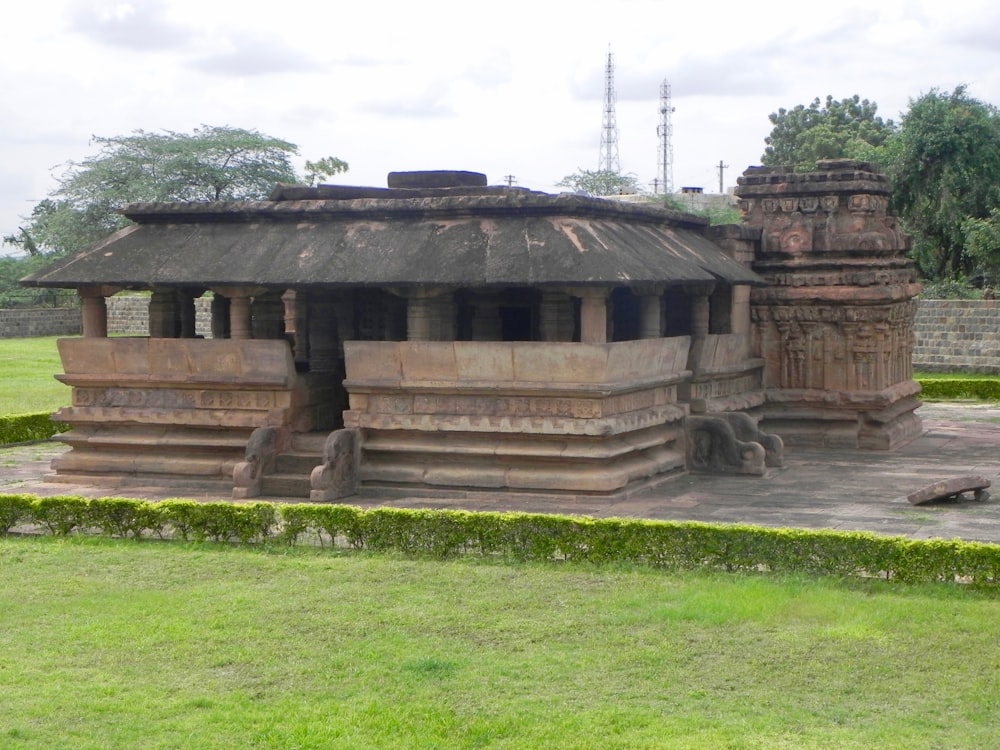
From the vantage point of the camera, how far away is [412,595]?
28.9 ft

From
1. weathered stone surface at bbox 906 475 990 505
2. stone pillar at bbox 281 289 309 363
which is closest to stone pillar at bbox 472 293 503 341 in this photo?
stone pillar at bbox 281 289 309 363

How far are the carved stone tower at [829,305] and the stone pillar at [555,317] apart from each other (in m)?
4.34

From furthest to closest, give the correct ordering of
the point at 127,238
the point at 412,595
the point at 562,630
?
the point at 127,238 → the point at 412,595 → the point at 562,630

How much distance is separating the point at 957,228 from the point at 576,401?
81.6 ft

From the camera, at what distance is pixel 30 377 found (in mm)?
28469

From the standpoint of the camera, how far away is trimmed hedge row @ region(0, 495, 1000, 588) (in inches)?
355

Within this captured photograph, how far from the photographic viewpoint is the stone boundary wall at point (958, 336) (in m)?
28.2

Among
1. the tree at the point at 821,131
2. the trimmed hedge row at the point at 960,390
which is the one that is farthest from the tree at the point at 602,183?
the trimmed hedge row at the point at 960,390

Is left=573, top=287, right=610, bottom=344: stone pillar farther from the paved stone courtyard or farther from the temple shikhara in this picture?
the paved stone courtyard

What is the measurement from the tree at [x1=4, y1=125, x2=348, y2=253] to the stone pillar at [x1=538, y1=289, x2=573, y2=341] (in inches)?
1486

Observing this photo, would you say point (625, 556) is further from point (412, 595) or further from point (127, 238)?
point (127, 238)

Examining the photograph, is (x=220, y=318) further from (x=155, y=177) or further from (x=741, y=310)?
(x=155, y=177)

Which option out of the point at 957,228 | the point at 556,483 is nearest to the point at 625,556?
the point at 556,483

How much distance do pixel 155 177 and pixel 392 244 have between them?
38904mm
